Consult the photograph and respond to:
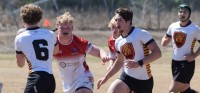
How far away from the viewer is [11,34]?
35125mm

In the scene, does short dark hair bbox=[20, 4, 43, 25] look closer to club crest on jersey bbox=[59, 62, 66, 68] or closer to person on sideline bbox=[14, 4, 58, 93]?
person on sideline bbox=[14, 4, 58, 93]

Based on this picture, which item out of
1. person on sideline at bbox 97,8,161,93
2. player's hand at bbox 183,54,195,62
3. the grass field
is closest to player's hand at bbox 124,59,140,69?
person on sideline at bbox 97,8,161,93

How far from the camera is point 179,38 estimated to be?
480 inches

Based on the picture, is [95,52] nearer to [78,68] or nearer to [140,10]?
[78,68]

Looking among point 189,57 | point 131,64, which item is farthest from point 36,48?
point 189,57

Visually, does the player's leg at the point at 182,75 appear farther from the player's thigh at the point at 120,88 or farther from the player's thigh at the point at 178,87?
the player's thigh at the point at 120,88

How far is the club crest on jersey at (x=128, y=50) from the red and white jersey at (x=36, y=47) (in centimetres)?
161

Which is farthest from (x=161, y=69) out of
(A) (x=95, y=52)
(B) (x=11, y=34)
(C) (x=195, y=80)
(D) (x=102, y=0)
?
(D) (x=102, y=0)

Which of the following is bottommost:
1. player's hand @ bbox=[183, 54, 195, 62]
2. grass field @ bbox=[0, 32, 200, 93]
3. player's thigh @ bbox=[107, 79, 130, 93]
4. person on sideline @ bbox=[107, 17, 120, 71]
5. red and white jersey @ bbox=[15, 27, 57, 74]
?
grass field @ bbox=[0, 32, 200, 93]

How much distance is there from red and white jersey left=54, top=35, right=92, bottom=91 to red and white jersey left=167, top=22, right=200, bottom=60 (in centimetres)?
263

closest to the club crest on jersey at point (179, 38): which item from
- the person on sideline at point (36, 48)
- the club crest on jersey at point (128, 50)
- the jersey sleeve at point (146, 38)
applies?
the club crest on jersey at point (128, 50)

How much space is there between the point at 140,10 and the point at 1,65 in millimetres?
18892

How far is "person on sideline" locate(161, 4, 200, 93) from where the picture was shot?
12.1 meters

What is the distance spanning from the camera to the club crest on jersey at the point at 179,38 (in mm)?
12125
